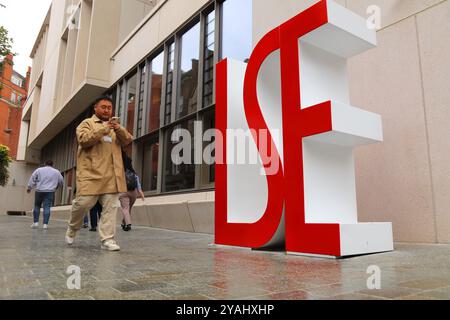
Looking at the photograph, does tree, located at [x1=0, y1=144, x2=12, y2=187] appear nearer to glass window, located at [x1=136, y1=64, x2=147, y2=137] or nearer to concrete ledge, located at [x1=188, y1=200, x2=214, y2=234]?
glass window, located at [x1=136, y1=64, x2=147, y2=137]

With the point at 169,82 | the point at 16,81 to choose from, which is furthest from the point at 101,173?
the point at 16,81

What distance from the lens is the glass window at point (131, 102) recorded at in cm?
1414

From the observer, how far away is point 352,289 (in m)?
2.37

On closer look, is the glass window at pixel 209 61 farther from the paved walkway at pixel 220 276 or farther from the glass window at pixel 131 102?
the paved walkway at pixel 220 276

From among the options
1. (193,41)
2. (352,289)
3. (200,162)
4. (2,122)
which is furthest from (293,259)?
(2,122)

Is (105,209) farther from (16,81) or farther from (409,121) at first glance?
(16,81)

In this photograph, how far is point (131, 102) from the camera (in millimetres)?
14344

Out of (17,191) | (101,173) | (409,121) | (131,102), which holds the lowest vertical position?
Result: (101,173)

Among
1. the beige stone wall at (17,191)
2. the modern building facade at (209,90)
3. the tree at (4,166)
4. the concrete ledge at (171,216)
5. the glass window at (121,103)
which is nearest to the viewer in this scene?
the modern building facade at (209,90)

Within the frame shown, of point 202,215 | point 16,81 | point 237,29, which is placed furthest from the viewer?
point 16,81

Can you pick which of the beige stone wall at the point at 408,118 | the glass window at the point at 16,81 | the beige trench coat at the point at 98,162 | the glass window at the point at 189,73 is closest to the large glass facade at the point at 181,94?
the glass window at the point at 189,73

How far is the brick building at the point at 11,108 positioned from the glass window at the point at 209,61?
23.4 metres

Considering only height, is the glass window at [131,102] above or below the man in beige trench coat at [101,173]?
above

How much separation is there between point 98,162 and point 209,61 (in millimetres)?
5877
